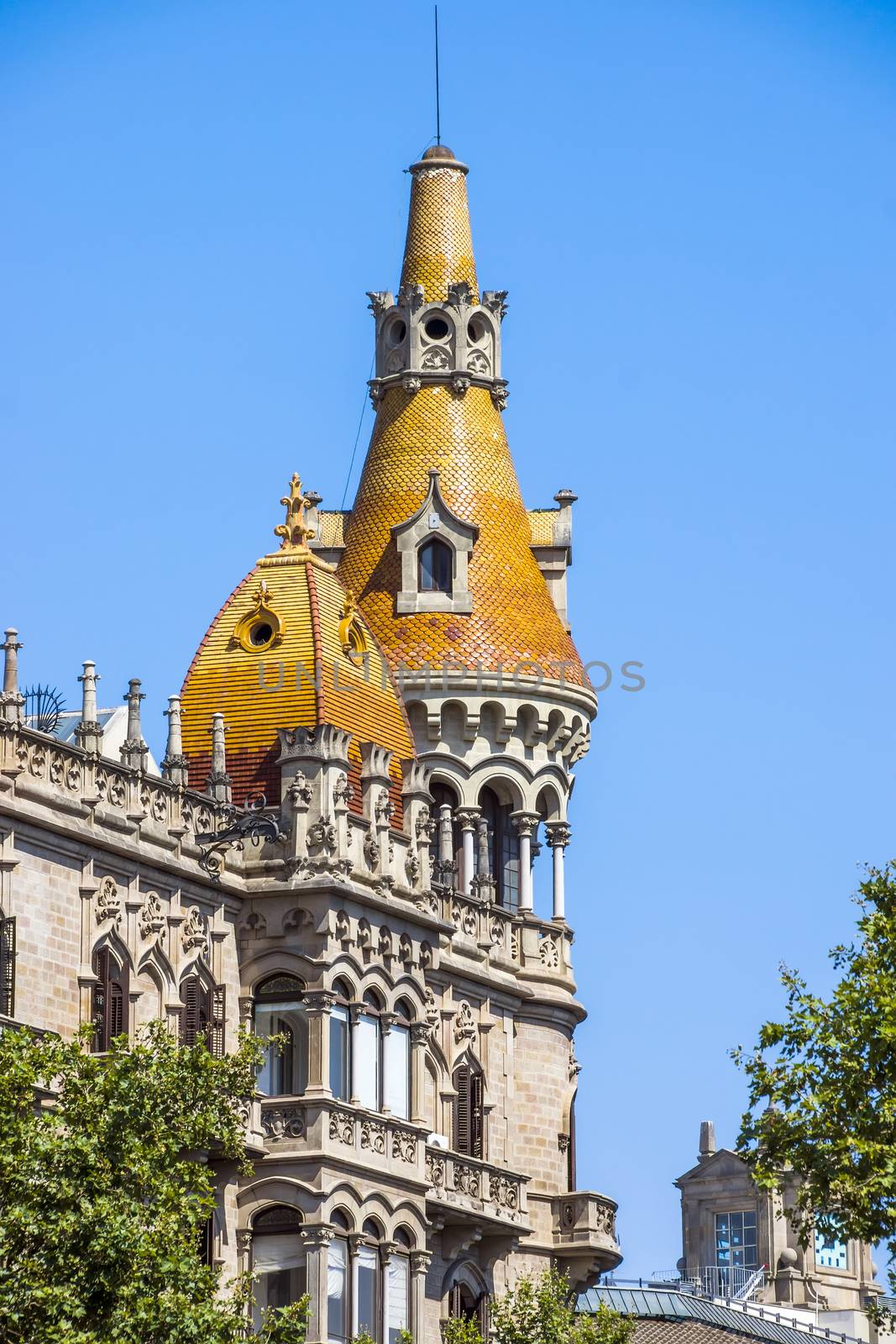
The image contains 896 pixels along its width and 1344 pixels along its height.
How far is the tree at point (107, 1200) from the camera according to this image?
64.2m

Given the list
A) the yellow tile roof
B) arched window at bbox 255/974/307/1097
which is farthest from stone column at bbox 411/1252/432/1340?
the yellow tile roof

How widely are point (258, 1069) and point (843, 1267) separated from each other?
61.3 meters

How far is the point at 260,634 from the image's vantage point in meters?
85.8

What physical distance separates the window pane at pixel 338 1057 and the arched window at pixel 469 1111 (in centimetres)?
741

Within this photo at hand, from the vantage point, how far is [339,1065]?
80.5 m

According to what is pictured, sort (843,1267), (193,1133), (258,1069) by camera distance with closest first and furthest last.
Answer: (193,1133)
(258,1069)
(843,1267)

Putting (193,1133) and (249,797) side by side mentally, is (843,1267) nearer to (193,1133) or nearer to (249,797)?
(249,797)

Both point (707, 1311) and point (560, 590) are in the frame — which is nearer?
point (560, 590)

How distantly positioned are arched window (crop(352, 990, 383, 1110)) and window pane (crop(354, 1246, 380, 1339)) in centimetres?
287

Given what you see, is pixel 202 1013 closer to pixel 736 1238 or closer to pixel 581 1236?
pixel 581 1236

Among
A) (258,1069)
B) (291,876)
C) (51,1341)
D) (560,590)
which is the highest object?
(560,590)

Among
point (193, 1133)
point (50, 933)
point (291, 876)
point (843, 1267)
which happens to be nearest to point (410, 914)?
point (291, 876)

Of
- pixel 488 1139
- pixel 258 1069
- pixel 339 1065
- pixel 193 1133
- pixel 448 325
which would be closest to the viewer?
pixel 193 1133

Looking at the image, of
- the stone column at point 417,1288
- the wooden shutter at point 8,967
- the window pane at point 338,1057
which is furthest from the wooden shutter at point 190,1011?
the stone column at point 417,1288
